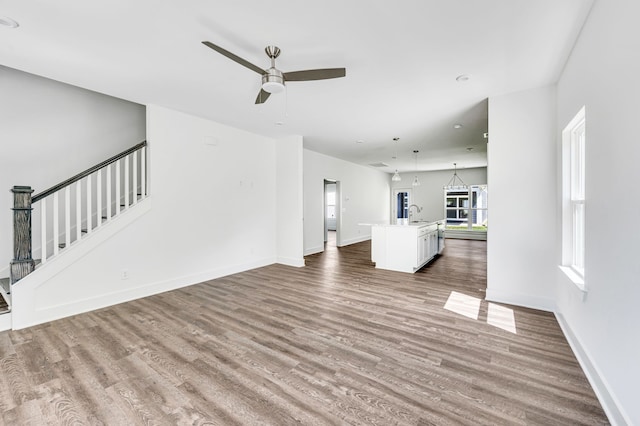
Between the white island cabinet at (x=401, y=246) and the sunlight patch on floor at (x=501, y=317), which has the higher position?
the white island cabinet at (x=401, y=246)

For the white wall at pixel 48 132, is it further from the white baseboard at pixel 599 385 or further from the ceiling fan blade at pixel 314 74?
the white baseboard at pixel 599 385

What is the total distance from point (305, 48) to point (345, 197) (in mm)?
6347

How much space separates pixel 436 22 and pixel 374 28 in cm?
49

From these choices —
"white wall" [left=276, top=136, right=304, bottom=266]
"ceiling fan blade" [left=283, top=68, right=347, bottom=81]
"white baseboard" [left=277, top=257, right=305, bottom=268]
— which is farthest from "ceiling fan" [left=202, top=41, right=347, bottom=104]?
"white baseboard" [left=277, top=257, right=305, bottom=268]

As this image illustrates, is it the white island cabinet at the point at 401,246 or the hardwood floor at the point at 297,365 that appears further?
the white island cabinet at the point at 401,246

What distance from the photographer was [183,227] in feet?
14.3

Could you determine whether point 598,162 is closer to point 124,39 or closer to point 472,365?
point 472,365

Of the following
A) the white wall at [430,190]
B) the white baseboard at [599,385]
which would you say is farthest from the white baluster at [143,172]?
the white wall at [430,190]

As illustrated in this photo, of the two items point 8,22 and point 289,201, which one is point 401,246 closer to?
point 289,201

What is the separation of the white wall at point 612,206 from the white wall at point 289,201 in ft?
14.2

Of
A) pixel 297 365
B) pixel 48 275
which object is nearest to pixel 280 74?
pixel 297 365

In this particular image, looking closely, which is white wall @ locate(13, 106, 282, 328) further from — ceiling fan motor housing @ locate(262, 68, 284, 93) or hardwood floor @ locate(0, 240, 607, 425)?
ceiling fan motor housing @ locate(262, 68, 284, 93)

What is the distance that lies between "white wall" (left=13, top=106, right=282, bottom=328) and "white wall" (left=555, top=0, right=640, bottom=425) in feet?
15.1

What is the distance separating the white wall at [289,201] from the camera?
568cm
